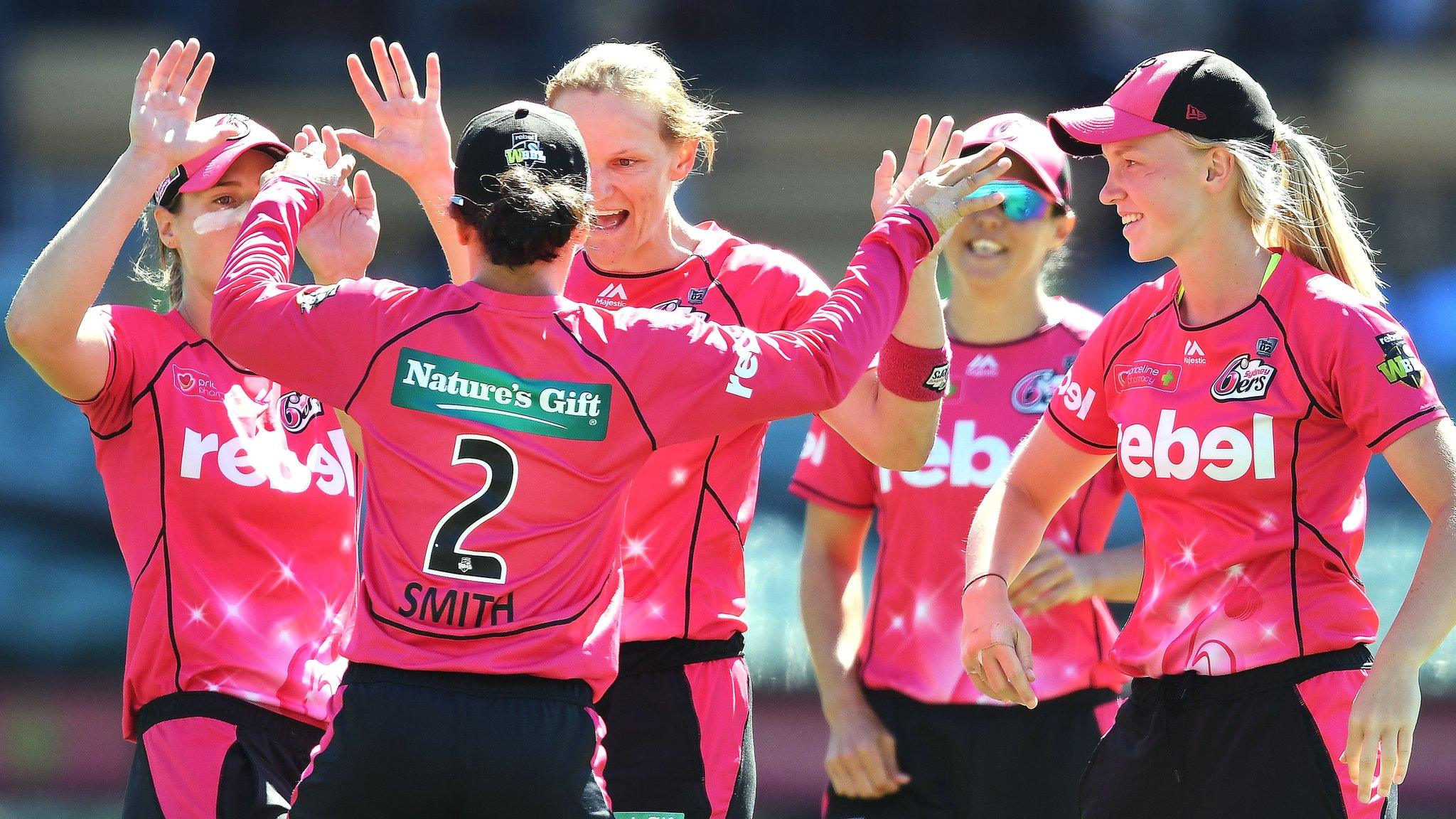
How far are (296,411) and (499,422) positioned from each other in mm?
985

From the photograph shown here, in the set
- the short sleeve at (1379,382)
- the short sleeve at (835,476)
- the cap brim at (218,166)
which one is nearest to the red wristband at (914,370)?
the short sleeve at (1379,382)

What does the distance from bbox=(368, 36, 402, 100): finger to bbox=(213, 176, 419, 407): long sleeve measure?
0.67m

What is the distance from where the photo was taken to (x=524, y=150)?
8.69 feet

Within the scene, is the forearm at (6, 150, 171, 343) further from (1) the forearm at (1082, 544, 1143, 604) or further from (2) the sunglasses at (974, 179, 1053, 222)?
(1) the forearm at (1082, 544, 1143, 604)

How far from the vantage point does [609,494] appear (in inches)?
104

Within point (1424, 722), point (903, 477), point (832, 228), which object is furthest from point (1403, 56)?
point (903, 477)

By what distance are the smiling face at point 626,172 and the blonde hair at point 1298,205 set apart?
1074 mm

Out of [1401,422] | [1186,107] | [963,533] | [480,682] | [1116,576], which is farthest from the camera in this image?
[963,533]

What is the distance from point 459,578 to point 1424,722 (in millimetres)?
6036

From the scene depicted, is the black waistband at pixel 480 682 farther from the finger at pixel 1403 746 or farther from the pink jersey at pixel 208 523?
the finger at pixel 1403 746

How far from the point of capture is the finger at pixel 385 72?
126 inches

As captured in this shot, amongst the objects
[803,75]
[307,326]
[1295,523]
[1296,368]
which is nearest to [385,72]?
[307,326]

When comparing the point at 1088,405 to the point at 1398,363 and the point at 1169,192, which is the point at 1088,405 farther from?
the point at 1398,363

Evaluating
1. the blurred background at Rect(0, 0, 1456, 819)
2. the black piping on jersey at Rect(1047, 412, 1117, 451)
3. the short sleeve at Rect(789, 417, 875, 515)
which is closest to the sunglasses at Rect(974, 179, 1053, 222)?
the short sleeve at Rect(789, 417, 875, 515)
